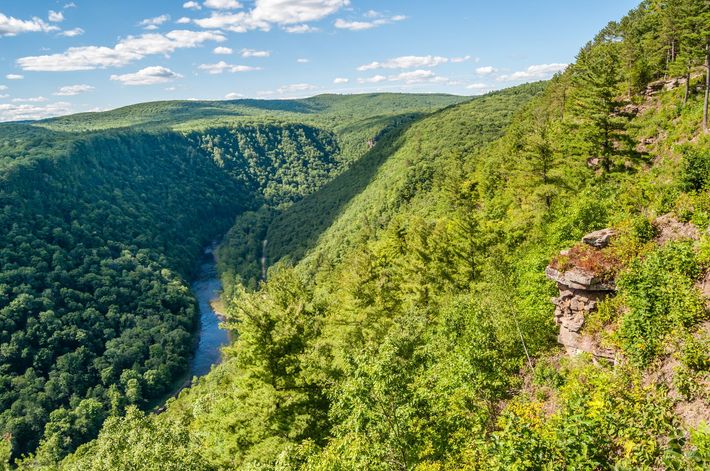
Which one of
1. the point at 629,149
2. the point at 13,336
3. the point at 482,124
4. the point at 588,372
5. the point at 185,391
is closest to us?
the point at 588,372

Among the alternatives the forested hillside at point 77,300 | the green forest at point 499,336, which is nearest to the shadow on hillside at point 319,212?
the forested hillside at point 77,300

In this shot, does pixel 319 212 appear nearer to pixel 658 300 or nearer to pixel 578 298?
pixel 578 298

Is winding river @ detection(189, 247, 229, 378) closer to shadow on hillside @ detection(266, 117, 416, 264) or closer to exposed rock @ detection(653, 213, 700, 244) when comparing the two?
shadow on hillside @ detection(266, 117, 416, 264)

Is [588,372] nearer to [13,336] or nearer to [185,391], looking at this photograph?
[185,391]

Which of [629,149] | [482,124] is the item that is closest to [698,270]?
[629,149]

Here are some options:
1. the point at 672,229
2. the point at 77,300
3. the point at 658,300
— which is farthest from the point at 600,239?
the point at 77,300

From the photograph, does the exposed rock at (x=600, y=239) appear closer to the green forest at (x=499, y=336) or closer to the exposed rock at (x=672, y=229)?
the green forest at (x=499, y=336)

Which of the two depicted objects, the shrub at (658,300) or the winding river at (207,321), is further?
the winding river at (207,321)
